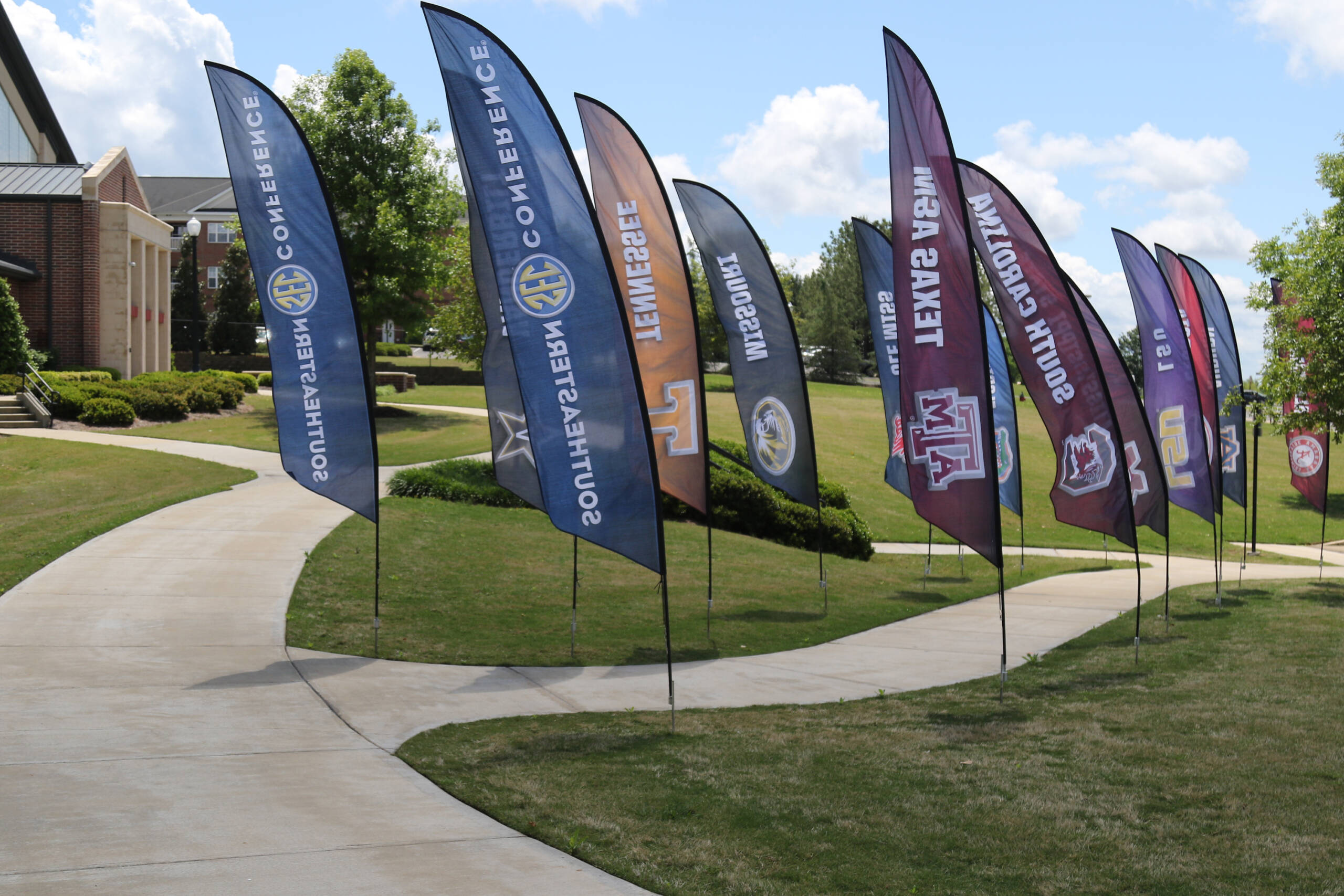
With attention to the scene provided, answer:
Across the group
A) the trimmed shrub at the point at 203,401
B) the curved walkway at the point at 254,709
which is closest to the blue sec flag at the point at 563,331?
the curved walkway at the point at 254,709

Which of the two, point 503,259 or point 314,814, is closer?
point 314,814

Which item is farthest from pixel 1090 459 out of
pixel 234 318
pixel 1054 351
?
pixel 234 318

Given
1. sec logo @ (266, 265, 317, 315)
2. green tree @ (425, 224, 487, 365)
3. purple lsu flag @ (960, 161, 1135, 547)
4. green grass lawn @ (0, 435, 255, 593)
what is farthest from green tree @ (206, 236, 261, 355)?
purple lsu flag @ (960, 161, 1135, 547)

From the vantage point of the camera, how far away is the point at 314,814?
584 cm

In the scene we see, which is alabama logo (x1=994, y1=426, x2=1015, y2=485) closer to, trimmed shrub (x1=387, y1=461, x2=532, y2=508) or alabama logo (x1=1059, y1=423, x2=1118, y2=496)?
alabama logo (x1=1059, y1=423, x2=1118, y2=496)

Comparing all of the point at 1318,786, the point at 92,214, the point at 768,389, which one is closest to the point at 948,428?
the point at 1318,786

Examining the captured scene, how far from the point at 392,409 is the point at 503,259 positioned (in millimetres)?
31199

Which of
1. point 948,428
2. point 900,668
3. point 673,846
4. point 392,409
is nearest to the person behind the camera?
point 673,846

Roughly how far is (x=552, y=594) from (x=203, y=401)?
2293cm

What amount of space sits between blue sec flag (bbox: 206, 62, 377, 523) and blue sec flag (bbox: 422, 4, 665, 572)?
8.21 feet

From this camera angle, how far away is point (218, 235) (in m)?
82.9

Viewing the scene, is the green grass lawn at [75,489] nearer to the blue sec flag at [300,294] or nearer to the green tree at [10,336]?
the blue sec flag at [300,294]

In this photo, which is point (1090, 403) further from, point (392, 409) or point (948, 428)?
point (392, 409)

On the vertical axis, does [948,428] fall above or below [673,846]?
above
